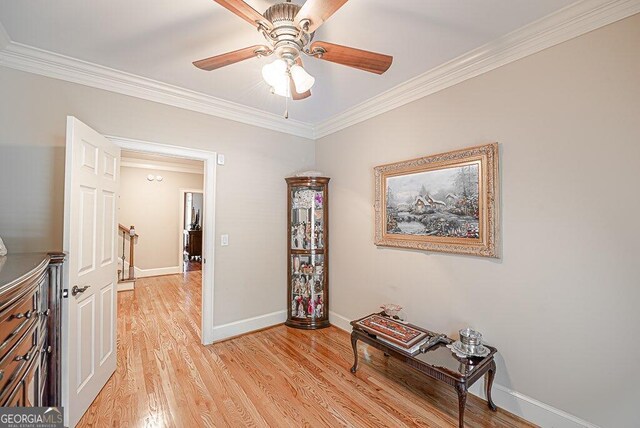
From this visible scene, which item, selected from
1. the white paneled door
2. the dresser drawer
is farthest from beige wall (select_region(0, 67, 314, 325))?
the dresser drawer

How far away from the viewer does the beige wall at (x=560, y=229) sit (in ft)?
4.99

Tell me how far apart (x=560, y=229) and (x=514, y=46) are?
130 centimetres

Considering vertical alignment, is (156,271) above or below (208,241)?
below

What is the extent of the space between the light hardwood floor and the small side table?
276mm

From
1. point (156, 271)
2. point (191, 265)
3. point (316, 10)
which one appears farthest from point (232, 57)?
point (191, 265)

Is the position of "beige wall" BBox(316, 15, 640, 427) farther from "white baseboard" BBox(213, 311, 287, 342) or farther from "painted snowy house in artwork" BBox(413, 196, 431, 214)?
"white baseboard" BBox(213, 311, 287, 342)

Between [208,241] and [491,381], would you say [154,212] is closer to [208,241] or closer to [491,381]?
[208,241]

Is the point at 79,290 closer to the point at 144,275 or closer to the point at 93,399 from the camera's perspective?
the point at 93,399

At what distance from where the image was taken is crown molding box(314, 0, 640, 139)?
1570 mm

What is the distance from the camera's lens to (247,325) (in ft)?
10.5

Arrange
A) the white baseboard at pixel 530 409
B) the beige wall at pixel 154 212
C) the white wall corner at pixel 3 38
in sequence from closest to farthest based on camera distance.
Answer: the white baseboard at pixel 530 409 → the white wall corner at pixel 3 38 → the beige wall at pixel 154 212

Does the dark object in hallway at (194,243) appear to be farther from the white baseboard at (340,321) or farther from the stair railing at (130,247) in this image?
the white baseboard at (340,321)

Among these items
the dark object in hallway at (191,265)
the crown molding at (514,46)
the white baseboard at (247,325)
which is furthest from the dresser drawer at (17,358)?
the dark object in hallway at (191,265)

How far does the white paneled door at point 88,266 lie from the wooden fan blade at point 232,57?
940 mm
